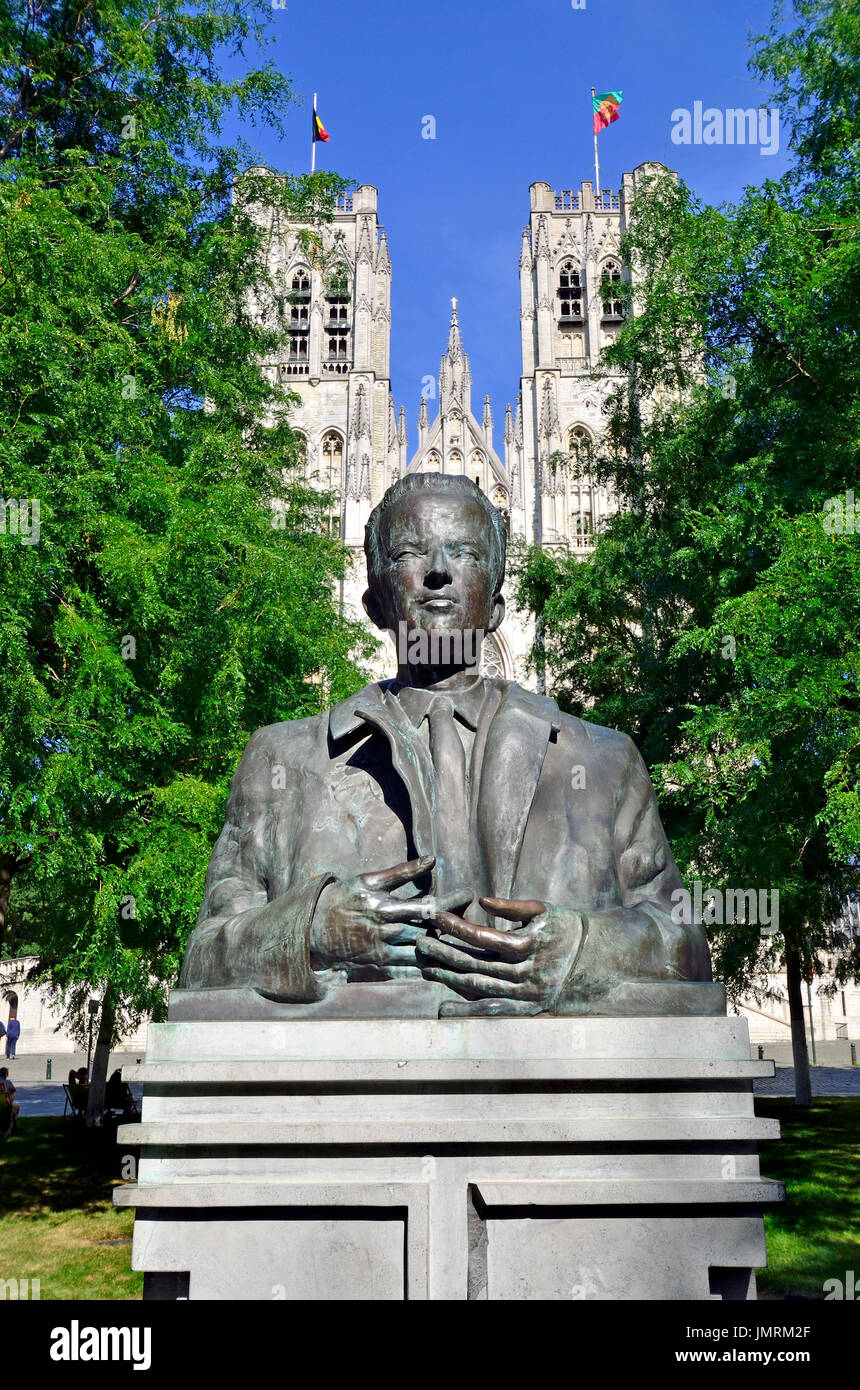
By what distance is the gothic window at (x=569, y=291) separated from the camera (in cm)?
4750

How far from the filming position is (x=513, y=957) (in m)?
2.40

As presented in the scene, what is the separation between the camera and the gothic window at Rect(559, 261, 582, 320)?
47500 millimetres

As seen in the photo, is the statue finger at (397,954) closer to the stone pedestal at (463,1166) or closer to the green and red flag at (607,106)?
the stone pedestal at (463,1166)

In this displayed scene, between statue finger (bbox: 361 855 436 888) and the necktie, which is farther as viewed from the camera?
the necktie

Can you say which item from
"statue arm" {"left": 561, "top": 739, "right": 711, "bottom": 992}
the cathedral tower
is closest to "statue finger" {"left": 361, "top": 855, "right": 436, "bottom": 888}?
"statue arm" {"left": 561, "top": 739, "right": 711, "bottom": 992}

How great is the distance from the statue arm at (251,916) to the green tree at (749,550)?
5835mm

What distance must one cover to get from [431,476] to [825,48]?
467 inches

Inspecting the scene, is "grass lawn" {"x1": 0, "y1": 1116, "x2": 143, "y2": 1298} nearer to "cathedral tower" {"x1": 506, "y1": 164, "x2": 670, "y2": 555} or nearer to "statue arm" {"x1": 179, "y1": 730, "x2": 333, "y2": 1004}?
"statue arm" {"x1": 179, "y1": 730, "x2": 333, "y2": 1004}

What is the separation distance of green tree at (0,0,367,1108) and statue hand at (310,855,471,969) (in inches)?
234

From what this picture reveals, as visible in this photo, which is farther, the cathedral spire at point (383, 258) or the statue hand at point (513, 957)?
the cathedral spire at point (383, 258)

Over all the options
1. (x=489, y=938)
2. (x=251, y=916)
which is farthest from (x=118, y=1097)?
(x=489, y=938)

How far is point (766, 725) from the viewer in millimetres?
8797

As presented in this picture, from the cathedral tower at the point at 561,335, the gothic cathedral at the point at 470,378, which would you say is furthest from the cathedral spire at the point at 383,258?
the cathedral tower at the point at 561,335
